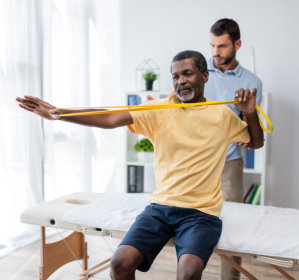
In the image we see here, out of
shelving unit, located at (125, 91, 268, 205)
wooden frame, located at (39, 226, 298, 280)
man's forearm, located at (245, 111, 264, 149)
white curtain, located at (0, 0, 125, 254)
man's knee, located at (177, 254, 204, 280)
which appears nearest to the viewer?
man's knee, located at (177, 254, 204, 280)

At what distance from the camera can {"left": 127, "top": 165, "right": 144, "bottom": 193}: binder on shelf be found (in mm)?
3150

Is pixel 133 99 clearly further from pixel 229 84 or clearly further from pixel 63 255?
pixel 63 255

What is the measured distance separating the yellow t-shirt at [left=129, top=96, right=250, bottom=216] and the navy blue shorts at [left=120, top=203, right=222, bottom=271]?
0.04 metres

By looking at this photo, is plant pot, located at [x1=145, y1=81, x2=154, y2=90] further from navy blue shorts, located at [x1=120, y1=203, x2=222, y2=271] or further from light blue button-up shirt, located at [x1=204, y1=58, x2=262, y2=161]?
navy blue shorts, located at [x1=120, y1=203, x2=222, y2=271]

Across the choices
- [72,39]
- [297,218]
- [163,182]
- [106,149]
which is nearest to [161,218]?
[163,182]

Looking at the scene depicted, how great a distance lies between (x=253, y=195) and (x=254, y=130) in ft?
4.40

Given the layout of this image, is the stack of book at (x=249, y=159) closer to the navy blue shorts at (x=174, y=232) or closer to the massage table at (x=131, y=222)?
the massage table at (x=131, y=222)

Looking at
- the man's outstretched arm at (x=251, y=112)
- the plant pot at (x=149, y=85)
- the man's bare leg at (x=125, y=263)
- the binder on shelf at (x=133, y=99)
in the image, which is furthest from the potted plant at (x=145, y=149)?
the man's bare leg at (x=125, y=263)

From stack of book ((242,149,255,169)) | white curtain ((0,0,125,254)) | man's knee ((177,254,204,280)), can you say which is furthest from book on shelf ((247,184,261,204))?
man's knee ((177,254,204,280))

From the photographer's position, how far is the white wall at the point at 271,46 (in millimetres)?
2852

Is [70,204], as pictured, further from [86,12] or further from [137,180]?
[86,12]

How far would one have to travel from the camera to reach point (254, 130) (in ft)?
5.34

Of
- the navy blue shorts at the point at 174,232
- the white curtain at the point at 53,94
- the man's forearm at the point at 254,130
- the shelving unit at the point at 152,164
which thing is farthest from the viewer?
the shelving unit at the point at 152,164

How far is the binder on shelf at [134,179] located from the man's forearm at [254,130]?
1.60 metres
